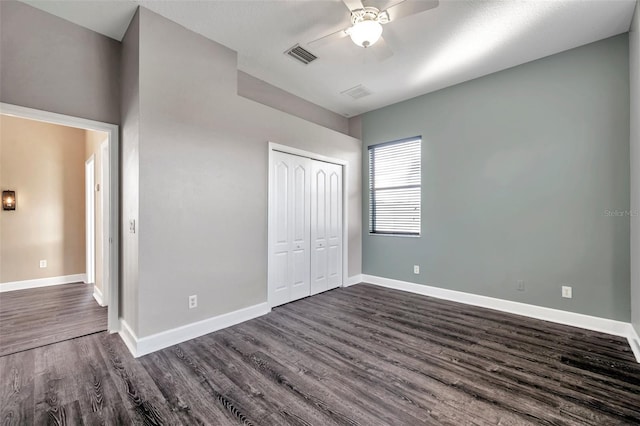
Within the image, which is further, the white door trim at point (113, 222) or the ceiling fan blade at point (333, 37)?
the white door trim at point (113, 222)

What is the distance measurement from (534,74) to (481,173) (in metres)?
1.29

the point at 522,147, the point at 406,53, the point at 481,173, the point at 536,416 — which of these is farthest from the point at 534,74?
the point at 536,416

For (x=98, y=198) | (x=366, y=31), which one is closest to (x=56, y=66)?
(x=98, y=198)

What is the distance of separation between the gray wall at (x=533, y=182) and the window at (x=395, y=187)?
18cm

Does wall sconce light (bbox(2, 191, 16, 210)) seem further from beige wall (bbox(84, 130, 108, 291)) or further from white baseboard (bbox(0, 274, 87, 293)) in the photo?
beige wall (bbox(84, 130, 108, 291))

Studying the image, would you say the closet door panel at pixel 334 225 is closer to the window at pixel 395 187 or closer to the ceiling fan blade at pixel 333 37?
the window at pixel 395 187

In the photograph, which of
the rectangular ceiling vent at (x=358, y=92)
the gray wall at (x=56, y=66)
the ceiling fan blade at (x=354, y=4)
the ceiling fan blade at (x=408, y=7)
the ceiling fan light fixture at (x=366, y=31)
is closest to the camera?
the ceiling fan blade at (x=408, y=7)

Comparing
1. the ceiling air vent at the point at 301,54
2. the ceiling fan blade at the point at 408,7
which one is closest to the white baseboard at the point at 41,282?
the ceiling air vent at the point at 301,54

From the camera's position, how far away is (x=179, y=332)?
2.76 m

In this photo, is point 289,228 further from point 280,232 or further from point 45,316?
point 45,316

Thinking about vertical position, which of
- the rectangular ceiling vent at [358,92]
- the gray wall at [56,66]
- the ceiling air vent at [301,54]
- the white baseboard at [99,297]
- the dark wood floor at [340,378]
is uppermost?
the ceiling air vent at [301,54]

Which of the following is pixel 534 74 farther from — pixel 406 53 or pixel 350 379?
pixel 350 379

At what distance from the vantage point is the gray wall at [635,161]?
249 cm

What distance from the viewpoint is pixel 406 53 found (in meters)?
3.27
